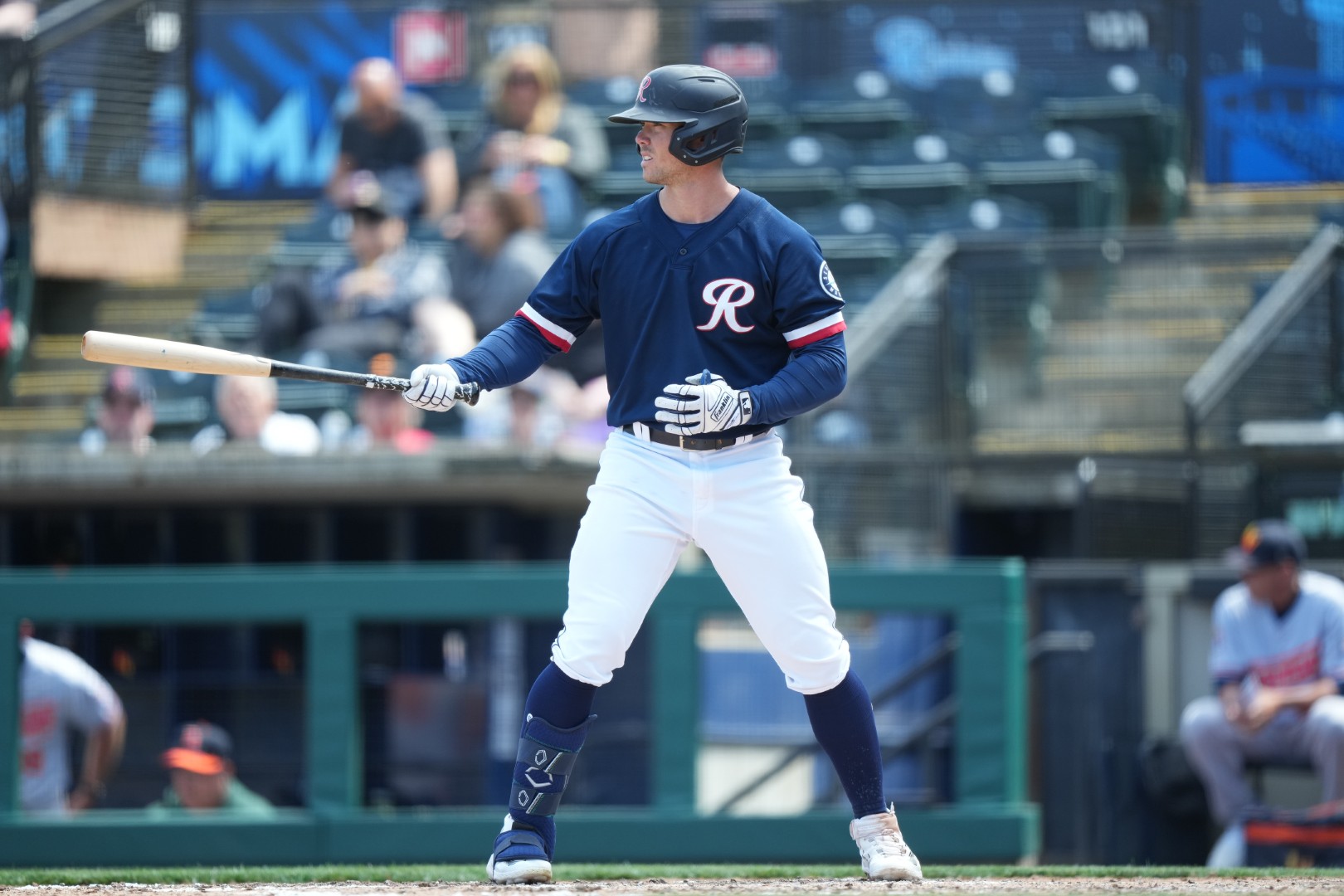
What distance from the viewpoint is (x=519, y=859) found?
388 centimetres

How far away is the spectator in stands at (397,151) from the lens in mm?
10062

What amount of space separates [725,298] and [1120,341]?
4.61 m

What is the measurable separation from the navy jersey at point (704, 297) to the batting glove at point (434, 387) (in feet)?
1.11

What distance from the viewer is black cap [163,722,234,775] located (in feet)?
21.6

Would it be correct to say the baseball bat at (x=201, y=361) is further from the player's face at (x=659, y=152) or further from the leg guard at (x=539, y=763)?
the leg guard at (x=539, y=763)

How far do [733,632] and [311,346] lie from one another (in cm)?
301

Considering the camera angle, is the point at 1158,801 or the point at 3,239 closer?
the point at 1158,801

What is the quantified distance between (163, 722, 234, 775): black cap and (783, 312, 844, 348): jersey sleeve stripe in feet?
11.6

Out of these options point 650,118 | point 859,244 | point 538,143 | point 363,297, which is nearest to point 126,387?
point 363,297

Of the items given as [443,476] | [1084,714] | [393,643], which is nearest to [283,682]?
[393,643]

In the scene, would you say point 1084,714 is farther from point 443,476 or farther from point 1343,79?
point 1343,79

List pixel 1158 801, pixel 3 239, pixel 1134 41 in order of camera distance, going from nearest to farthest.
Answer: pixel 1158 801, pixel 3 239, pixel 1134 41

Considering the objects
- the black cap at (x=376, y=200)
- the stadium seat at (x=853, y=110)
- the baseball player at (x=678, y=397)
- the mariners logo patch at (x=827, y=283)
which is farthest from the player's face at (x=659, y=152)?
the stadium seat at (x=853, y=110)

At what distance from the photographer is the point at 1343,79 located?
9.68m
